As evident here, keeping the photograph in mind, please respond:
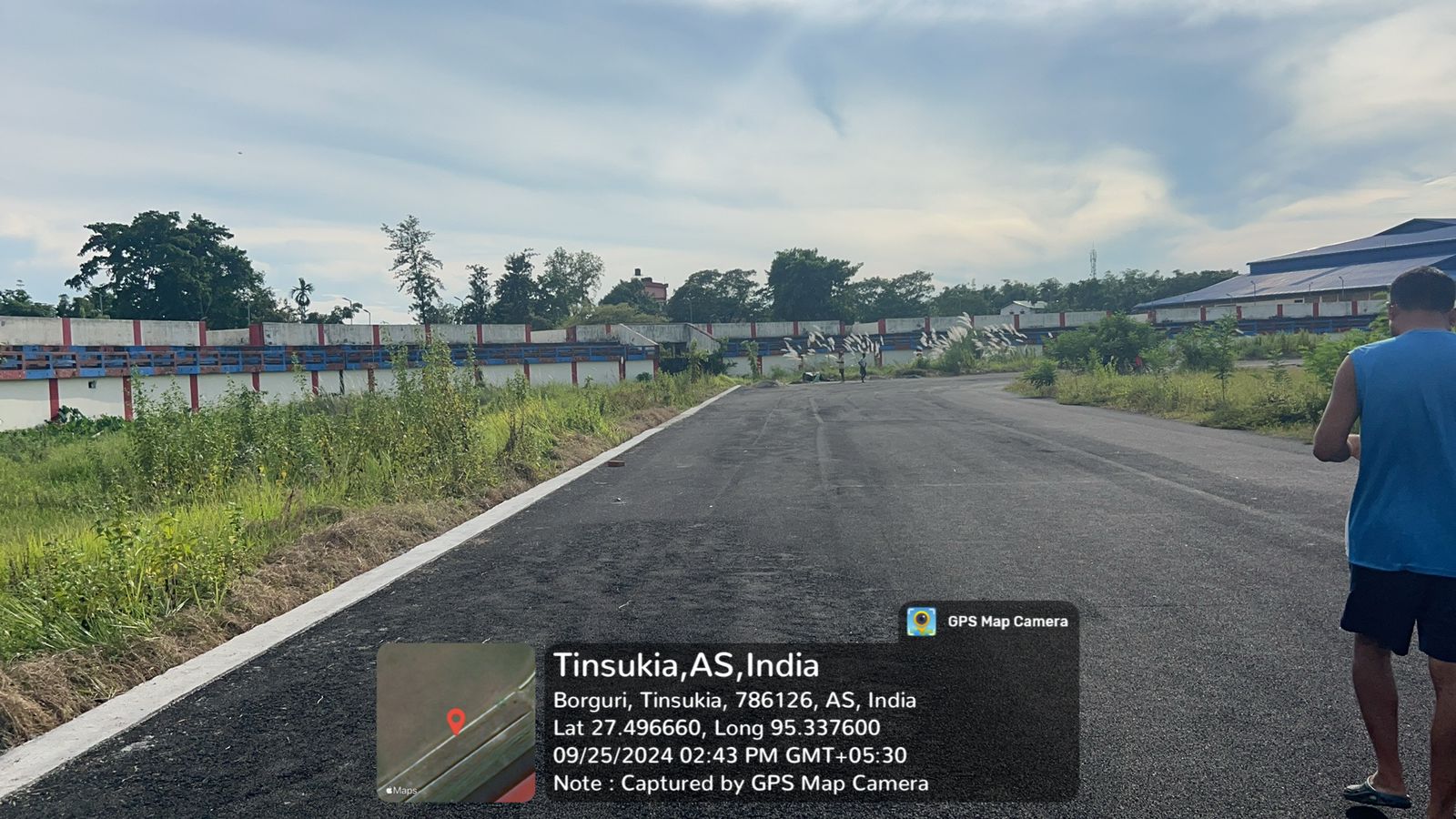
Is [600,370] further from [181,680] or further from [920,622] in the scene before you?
[920,622]

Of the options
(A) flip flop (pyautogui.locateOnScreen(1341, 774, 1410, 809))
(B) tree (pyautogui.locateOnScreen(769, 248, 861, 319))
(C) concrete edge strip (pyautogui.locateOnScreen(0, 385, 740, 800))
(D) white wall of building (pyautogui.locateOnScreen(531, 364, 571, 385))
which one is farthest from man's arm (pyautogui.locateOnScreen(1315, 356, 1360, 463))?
(B) tree (pyautogui.locateOnScreen(769, 248, 861, 319))

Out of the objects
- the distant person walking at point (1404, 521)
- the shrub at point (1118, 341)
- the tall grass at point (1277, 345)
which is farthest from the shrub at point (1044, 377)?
the distant person walking at point (1404, 521)

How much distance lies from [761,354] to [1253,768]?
65.9m

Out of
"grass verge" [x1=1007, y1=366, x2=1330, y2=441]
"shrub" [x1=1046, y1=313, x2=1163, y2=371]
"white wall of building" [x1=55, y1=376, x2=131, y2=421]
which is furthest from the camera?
"shrub" [x1=1046, y1=313, x2=1163, y2=371]

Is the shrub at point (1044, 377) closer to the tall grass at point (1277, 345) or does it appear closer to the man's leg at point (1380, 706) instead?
the tall grass at point (1277, 345)

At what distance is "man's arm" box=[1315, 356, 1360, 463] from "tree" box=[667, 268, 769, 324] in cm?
8589

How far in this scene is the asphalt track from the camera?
3189mm

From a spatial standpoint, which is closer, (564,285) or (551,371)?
(551,371)

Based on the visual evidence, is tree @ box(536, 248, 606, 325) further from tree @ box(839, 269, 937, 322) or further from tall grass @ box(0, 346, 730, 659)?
tall grass @ box(0, 346, 730, 659)

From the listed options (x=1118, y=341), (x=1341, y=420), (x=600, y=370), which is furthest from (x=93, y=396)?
(x=1341, y=420)

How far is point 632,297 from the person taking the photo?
10094cm

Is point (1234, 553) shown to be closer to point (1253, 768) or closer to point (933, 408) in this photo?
point (1253, 768)

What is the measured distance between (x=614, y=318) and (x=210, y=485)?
7149 centimetres

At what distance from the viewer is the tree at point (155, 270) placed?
186 ft
